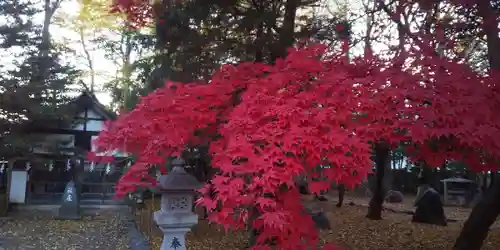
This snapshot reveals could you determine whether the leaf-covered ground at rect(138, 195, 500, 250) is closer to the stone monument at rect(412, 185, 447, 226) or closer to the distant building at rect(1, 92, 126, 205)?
the stone monument at rect(412, 185, 447, 226)

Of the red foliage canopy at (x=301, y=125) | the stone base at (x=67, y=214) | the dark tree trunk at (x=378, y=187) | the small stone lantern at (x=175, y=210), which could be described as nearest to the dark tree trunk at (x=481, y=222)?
the red foliage canopy at (x=301, y=125)

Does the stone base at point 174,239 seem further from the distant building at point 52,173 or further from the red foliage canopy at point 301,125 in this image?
the distant building at point 52,173

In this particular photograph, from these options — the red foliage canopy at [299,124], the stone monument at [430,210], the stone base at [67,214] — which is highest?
the red foliage canopy at [299,124]

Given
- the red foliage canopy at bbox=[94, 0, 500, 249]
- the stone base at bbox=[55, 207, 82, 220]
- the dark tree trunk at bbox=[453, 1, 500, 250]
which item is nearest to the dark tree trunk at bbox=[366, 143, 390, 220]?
the dark tree trunk at bbox=[453, 1, 500, 250]

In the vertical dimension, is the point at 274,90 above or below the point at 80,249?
above

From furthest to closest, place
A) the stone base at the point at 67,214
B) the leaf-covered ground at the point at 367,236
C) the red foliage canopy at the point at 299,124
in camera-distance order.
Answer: the stone base at the point at 67,214 < the leaf-covered ground at the point at 367,236 < the red foliage canopy at the point at 299,124

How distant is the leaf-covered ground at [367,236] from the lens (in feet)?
28.8

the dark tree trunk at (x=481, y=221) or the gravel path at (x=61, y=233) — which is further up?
the dark tree trunk at (x=481, y=221)

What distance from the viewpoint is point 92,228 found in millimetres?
10938

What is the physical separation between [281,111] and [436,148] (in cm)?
232

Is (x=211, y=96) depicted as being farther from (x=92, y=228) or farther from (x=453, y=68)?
(x=92, y=228)

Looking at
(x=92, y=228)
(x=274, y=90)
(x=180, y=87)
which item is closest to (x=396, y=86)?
(x=274, y=90)

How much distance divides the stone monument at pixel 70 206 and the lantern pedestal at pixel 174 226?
8039mm

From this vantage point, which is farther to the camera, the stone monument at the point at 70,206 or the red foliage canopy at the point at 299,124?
the stone monument at the point at 70,206
